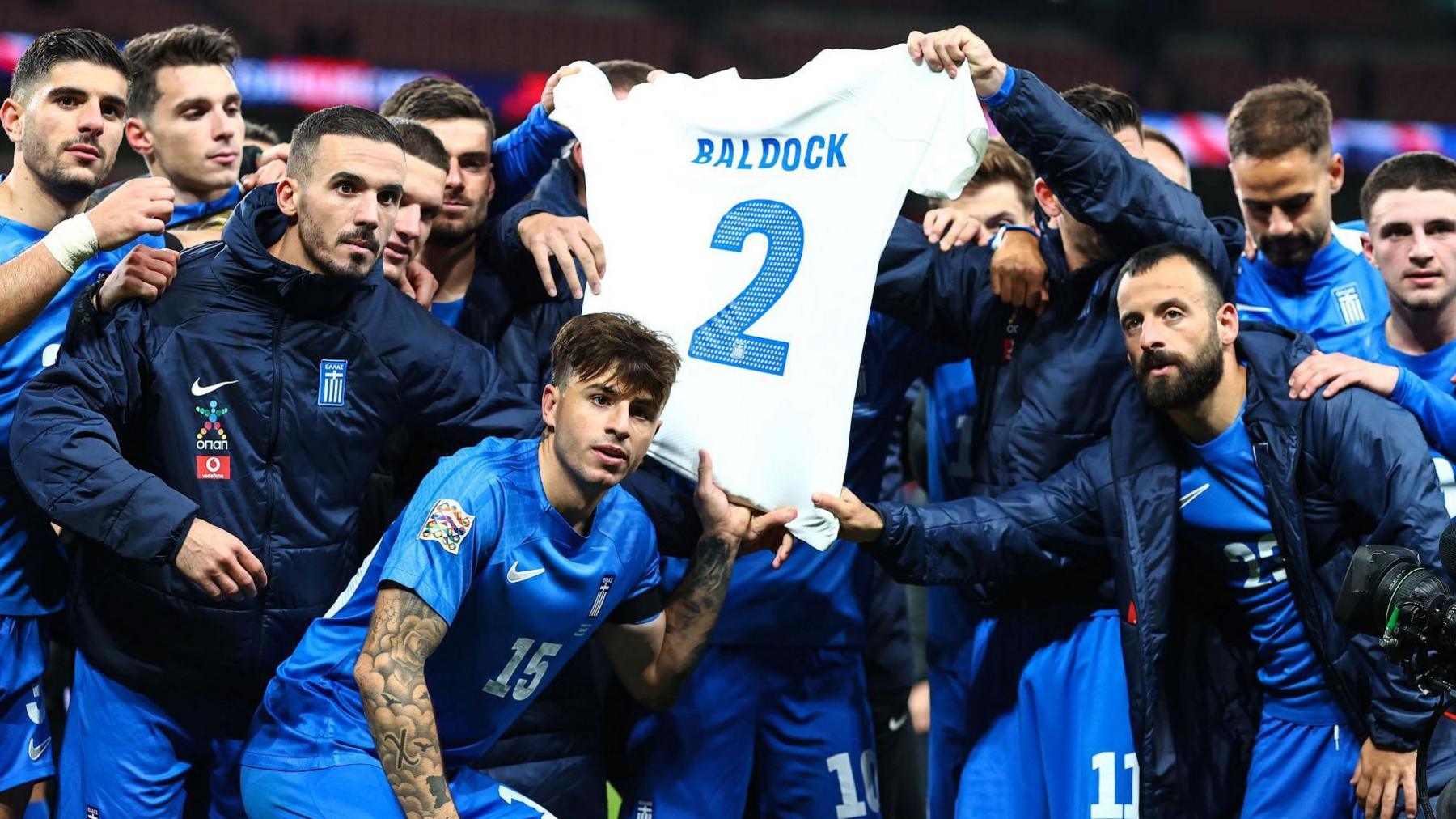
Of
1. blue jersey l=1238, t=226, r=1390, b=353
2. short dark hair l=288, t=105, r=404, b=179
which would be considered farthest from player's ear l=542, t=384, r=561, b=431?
blue jersey l=1238, t=226, r=1390, b=353

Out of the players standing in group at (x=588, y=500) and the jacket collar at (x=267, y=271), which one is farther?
the jacket collar at (x=267, y=271)

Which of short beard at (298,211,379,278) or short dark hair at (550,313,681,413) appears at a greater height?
short beard at (298,211,379,278)

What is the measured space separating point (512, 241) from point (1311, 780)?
2749 millimetres

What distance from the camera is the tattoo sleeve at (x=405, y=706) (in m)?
3.59

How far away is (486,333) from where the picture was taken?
4969 millimetres

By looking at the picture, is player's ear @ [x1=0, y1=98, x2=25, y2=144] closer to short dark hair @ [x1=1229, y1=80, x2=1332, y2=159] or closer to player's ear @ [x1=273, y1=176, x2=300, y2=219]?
player's ear @ [x1=273, y1=176, x2=300, y2=219]

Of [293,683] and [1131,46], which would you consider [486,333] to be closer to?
[293,683]

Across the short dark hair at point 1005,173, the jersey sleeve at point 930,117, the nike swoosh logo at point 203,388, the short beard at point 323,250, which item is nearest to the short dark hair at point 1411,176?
the short dark hair at point 1005,173

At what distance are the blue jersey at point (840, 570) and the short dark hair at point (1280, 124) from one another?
153 centimetres

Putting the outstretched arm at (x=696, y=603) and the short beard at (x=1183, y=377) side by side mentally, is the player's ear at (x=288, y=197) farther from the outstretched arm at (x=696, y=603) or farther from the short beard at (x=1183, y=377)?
the short beard at (x=1183, y=377)

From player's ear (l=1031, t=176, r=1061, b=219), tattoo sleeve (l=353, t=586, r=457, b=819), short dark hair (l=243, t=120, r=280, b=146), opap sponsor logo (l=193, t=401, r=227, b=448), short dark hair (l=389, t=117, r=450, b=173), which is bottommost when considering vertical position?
tattoo sleeve (l=353, t=586, r=457, b=819)

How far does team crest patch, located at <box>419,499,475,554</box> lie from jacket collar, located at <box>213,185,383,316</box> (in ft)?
2.57

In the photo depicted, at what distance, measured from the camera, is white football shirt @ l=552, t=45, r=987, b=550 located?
4.35 metres

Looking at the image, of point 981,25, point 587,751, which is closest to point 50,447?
point 587,751
